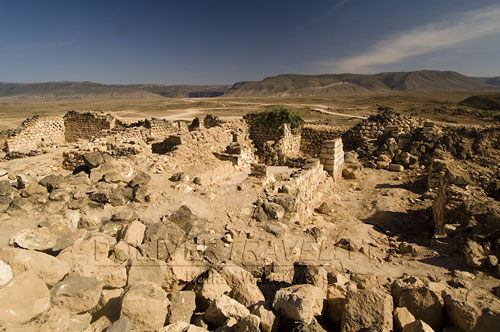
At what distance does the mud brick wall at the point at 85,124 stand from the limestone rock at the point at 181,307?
49.4 ft

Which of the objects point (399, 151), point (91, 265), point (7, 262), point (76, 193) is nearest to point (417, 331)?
point (91, 265)

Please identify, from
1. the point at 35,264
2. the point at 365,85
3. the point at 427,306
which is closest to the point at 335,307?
the point at 427,306

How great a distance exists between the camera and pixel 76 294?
289 centimetres

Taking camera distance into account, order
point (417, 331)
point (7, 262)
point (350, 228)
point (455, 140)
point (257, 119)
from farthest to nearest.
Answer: point (257, 119)
point (455, 140)
point (350, 228)
point (7, 262)
point (417, 331)

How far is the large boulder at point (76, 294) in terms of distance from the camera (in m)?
2.86

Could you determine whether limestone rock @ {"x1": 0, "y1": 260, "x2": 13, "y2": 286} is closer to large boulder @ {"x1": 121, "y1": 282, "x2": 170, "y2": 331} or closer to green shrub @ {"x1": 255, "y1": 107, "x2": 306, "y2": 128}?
large boulder @ {"x1": 121, "y1": 282, "x2": 170, "y2": 331}

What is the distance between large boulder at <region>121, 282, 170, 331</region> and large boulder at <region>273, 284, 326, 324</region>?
1.19 meters

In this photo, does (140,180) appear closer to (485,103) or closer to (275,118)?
(275,118)

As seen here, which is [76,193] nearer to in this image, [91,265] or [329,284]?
[91,265]

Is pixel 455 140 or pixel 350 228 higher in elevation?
pixel 455 140

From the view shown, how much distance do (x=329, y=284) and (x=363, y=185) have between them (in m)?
8.10

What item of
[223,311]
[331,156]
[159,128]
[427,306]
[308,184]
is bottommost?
[308,184]

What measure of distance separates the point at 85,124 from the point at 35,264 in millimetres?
15303

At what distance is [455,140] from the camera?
1309 cm
